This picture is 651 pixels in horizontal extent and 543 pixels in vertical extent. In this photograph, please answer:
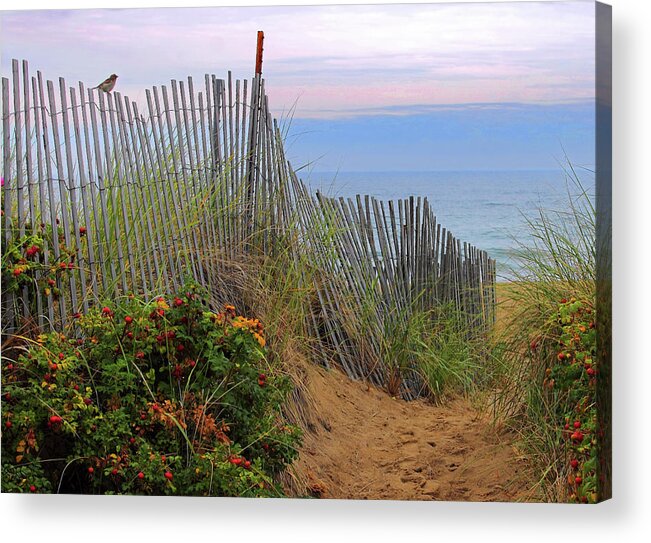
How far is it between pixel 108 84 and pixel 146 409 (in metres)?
1.52

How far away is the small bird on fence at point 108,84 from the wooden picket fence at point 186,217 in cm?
4

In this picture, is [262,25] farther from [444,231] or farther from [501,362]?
[501,362]

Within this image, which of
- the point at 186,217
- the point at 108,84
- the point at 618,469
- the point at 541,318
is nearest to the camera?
the point at 618,469

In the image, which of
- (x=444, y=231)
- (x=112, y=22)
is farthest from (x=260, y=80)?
(x=444, y=231)

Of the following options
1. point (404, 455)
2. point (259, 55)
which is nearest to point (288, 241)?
point (259, 55)

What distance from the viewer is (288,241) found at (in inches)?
213

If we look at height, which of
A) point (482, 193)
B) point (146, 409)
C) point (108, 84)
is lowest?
point (146, 409)

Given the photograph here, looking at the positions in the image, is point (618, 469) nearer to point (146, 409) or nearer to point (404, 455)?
point (404, 455)

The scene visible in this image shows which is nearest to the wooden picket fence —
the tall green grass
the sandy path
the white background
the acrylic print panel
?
the acrylic print panel

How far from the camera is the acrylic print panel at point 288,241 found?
4836 millimetres

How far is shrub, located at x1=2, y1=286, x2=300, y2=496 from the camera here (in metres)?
4.90

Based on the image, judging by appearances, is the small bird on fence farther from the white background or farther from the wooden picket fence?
the white background

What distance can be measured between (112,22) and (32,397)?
1745 millimetres

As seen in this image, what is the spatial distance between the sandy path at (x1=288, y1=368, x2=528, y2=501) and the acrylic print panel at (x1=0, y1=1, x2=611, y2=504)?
1 centimetres
